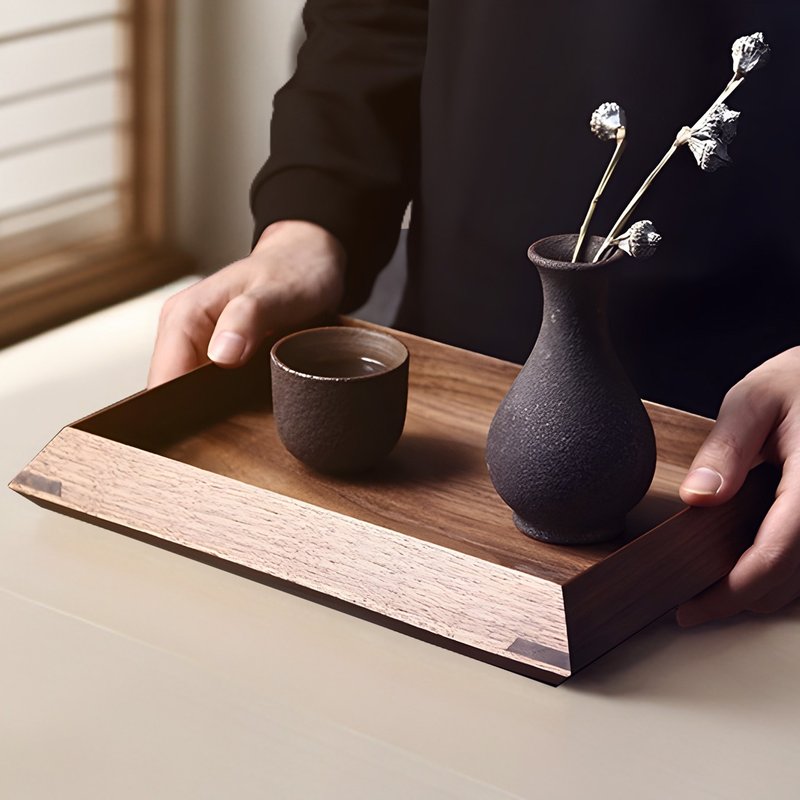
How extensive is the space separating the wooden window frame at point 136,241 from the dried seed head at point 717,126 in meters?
1.38

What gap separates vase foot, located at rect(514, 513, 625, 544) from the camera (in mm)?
775

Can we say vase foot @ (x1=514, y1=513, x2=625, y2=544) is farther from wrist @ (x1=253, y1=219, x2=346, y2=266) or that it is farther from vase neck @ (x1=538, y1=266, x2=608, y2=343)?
wrist @ (x1=253, y1=219, x2=346, y2=266)

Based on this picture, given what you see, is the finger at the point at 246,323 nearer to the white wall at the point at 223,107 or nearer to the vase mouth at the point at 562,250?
the vase mouth at the point at 562,250

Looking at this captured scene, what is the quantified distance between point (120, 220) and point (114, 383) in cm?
113

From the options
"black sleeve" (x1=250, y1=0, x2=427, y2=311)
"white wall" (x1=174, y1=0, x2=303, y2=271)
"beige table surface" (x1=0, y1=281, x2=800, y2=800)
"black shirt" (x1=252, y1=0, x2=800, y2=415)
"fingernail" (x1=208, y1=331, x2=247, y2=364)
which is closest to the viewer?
"beige table surface" (x1=0, y1=281, x2=800, y2=800)

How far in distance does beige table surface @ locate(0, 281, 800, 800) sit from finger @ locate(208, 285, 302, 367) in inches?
7.6

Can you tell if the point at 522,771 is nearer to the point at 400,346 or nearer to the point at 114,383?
the point at 400,346

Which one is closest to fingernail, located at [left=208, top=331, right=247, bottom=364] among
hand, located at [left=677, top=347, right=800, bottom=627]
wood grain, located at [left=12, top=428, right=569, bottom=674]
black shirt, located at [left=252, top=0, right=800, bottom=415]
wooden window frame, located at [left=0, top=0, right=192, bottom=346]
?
wood grain, located at [left=12, top=428, right=569, bottom=674]

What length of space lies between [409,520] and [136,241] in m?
1.54

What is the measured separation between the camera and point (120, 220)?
224 centimetres

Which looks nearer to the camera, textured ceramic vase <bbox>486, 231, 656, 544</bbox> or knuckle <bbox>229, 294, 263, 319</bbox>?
textured ceramic vase <bbox>486, 231, 656, 544</bbox>

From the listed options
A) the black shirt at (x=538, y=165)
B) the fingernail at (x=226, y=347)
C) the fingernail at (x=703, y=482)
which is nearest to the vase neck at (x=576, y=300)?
the fingernail at (x=703, y=482)

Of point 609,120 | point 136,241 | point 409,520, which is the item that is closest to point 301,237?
point 409,520

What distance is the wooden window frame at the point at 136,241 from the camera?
1.94 meters
